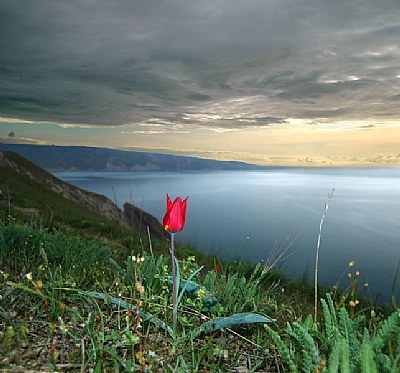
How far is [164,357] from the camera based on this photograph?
9.80 ft

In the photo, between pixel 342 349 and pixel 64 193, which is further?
pixel 64 193

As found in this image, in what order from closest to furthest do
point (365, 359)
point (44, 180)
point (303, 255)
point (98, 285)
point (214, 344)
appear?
point (365, 359) → point (214, 344) → point (98, 285) → point (44, 180) → point (303, 255)

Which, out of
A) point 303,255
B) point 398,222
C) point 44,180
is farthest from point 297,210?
point 44,180

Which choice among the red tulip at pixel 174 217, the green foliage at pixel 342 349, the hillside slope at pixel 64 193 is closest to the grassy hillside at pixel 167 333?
the green foliage at pixel 342 349

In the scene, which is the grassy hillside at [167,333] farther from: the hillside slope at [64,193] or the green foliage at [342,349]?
the hillside slope at [64,193]

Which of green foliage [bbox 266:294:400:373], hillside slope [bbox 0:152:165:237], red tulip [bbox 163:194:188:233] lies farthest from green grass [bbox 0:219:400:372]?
hillside slope [bbox 0:152:165:237]

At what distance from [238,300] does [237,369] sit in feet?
3.26

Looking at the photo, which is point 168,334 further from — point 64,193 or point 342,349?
point 64,193

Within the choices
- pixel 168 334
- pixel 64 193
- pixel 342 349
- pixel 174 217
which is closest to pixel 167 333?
pixel 168 334

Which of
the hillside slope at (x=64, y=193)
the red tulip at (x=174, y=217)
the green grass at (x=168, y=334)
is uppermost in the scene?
the red tulip at (x=174, y=217)

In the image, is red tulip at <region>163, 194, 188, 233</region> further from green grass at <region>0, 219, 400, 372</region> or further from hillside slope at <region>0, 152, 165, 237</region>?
hillside slope at <region>0, 152, 165, 237</region>

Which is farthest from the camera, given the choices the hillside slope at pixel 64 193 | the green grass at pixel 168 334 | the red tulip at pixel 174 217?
the hillside slope at pixel 64 193

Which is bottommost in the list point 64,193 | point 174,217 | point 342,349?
point 64,193

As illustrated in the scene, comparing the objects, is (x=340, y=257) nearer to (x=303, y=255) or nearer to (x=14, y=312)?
(x=303, y=255)
